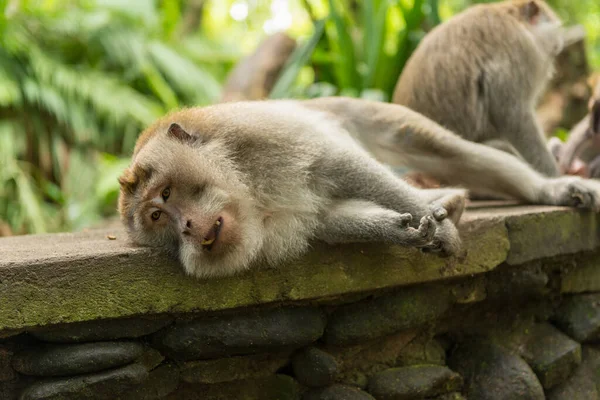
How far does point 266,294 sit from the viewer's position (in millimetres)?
2471

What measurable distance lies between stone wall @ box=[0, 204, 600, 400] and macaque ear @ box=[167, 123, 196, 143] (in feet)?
1.46

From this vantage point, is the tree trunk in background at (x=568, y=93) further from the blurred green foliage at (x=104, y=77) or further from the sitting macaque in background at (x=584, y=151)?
the sitting macaque in background at (x=584, y=151)

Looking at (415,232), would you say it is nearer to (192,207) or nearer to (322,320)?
(322,320)

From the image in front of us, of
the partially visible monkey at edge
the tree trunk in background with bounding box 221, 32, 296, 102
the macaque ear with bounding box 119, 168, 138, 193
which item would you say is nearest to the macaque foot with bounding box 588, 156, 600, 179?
the partially visible monkey at edge

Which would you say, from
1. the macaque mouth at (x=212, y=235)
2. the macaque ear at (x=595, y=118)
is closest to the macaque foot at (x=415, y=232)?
the macaque mouth at (x=212, y=235)

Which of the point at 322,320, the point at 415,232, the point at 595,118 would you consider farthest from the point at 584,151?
the point at 322,320

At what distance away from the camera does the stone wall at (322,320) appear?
2230 millimetres

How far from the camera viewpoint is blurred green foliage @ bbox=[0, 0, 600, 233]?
5.98 metres

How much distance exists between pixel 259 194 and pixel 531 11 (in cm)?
243

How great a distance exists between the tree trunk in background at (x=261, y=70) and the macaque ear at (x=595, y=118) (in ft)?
11.1

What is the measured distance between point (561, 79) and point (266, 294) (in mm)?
5204

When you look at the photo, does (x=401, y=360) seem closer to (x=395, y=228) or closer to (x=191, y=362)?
(x=395, y=228)

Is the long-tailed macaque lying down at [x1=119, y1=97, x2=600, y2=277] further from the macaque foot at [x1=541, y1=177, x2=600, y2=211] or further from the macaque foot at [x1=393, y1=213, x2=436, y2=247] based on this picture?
the macaque foot at [x1=541, y1=177, x2=600, y2=211]

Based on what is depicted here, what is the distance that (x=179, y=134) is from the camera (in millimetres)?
2514
